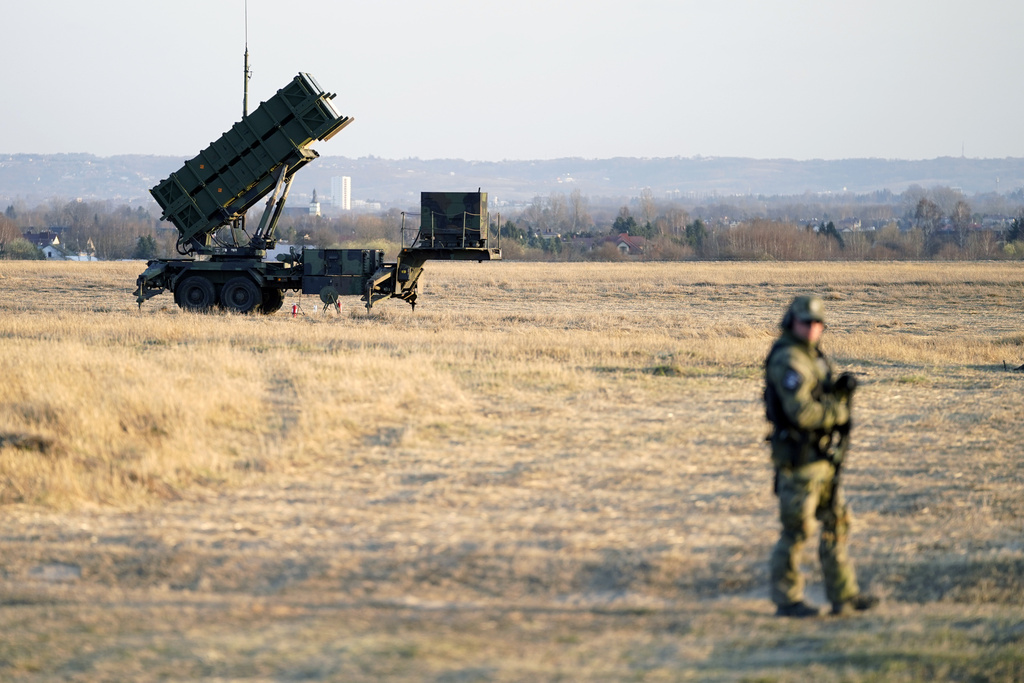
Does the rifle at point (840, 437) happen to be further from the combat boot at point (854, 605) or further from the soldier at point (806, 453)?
the combat boot at point (854, 605)

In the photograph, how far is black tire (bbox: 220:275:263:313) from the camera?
2180 cm

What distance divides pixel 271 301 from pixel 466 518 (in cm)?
1625

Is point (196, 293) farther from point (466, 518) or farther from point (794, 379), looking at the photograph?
point (794, 379)

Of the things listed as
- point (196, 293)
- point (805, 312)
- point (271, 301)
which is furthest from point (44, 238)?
point (805, 312)

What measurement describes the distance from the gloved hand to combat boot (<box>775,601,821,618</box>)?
3.83 feet

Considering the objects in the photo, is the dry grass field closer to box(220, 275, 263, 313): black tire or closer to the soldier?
the soldier

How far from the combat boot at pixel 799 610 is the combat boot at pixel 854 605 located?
12 centimetres

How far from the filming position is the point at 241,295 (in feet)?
71.9

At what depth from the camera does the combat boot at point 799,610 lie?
540 centimetres

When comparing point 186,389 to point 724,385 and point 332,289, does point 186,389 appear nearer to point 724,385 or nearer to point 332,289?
point 724,385

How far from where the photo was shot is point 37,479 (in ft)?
25.8

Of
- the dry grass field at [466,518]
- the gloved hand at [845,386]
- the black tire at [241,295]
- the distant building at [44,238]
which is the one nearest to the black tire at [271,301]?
the black tire at [241,295]

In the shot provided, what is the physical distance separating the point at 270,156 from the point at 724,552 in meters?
16.6

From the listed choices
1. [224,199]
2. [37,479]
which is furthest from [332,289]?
[37,479]
